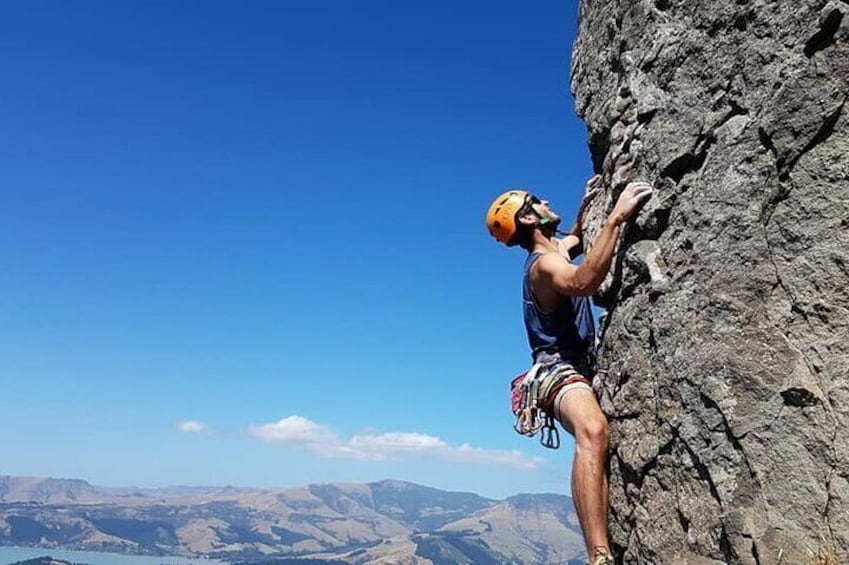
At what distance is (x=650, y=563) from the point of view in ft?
18.4

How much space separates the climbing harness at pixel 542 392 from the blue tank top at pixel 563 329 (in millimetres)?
165

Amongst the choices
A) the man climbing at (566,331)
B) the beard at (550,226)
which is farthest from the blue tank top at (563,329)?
the beard at (550,226)

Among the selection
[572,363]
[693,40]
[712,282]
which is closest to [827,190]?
[712,282]

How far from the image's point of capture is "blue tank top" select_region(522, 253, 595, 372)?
687 centimetres

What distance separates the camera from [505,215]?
7.31 m

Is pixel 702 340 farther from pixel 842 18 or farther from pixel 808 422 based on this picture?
pixel 842 18

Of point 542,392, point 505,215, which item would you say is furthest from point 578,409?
point 505,215

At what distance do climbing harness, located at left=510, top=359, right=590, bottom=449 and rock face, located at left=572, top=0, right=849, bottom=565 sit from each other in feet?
1.21

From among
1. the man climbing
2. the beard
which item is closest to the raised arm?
the man climbing

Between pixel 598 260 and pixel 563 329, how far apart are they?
1.08 meters

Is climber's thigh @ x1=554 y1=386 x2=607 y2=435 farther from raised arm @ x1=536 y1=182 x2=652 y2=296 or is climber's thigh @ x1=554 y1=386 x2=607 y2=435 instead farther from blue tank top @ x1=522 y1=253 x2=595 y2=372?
raised arm @ x1=536 y1=182 x2=652 y2=296

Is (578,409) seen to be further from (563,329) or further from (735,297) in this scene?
(735,297)

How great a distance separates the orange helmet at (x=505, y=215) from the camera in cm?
730

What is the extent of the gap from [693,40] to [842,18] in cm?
130
